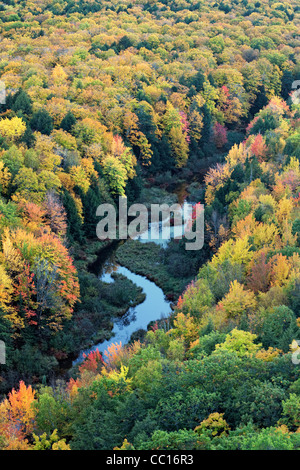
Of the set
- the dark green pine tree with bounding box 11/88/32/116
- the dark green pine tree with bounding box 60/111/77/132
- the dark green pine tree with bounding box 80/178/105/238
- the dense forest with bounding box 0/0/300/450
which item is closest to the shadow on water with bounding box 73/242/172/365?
the dense forest with bounding box 0/0/300/450

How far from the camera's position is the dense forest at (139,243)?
26.3 metres

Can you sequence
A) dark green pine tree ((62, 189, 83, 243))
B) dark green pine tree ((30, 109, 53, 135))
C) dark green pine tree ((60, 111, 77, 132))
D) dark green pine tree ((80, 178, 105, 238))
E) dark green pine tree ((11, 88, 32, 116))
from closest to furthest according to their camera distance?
dark green pine tree ((62, 189, 83, 243))
dark green pine tree ((80, 178, 105, 238))
dark green pine tree ((30, 109, 53, 135))
dark green pine tree ((11, 88, 32, 116))
dark green pine tree ((60, 111, 77, 132))

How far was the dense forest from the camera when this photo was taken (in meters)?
26.3

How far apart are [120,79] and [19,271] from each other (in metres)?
50.2

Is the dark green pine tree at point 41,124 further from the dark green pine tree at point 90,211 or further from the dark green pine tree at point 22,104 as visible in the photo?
the dark green pine tree at point 90,211

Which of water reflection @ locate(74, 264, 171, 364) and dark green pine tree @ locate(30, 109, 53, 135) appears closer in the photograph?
water reflection @ locate(74, 264, 171, 364)

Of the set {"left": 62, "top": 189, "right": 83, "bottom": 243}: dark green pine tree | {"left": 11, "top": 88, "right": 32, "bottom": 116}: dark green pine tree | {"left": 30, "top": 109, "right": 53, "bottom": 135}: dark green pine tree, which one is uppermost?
{"left": 11, "top": 88, "right": 32, "bottom": 116}: dark green pine tree

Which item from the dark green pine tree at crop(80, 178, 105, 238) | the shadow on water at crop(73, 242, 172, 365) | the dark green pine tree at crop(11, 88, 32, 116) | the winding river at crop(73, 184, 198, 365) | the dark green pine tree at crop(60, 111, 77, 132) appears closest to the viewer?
the winding river at crop(73, 184, 198, 365)

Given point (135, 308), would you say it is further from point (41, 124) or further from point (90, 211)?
point (41, 124)

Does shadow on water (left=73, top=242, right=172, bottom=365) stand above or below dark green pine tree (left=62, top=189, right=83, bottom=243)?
below

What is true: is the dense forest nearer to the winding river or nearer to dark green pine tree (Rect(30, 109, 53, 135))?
dark green pine tree (Rect(30, 109, 53, 135))

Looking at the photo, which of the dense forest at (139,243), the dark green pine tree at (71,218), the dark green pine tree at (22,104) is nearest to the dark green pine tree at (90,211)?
the dense forest at (139,243)

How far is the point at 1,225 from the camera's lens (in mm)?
43406

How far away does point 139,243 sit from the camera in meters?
60.7
